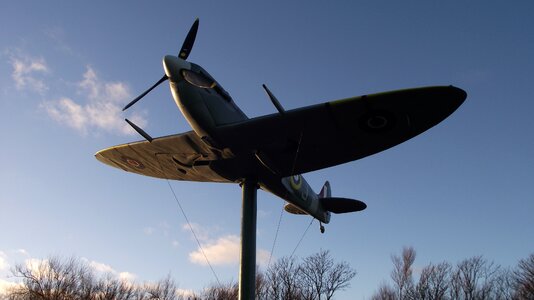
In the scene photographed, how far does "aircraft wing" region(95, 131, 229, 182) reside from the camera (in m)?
14.2

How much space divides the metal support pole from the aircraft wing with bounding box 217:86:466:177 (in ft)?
5.71

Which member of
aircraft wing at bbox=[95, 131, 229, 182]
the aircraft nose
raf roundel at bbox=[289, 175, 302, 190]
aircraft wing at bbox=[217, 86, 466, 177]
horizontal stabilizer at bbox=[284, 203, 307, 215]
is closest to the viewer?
aircraft wing at bbox=[217, 86, 466, 177]

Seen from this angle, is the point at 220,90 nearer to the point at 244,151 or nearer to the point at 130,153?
the point at 244,151

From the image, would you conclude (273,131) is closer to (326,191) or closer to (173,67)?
(173,67)

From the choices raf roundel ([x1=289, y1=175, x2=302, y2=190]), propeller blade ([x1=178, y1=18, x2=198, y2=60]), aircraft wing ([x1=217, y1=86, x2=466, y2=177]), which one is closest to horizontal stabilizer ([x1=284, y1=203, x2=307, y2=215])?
raf roundel ([x1=289, y1=175, x2=302, y2=190])

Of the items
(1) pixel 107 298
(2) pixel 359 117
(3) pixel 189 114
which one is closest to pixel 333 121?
(2) pixel 359 117

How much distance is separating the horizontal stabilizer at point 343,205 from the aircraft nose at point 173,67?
899cm

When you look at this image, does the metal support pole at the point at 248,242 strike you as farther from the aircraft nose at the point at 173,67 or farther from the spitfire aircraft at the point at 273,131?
the aircraft nose at the point at 173,67

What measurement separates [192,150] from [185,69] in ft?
11.1

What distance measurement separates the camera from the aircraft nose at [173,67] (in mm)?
11789

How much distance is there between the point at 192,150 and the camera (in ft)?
46.8

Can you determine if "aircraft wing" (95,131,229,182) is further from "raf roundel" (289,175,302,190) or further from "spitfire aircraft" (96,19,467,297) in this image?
"raf roundel" (289,175,302,190)

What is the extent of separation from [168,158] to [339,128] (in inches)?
273

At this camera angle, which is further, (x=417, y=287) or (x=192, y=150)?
(x=417, y=287)
